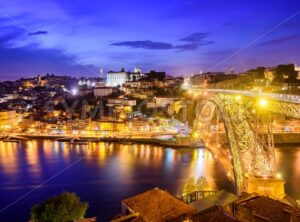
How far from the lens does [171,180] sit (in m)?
8.27

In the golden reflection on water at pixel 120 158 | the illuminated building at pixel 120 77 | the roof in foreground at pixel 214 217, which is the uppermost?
the illuminated building at pixel 120 77

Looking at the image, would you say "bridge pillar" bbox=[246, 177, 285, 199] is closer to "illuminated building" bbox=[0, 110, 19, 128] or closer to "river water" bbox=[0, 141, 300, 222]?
"river water" bbox=[0, 141, 300, 222]

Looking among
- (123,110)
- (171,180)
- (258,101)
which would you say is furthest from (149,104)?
(258,101)

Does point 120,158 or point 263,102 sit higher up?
point 263,102

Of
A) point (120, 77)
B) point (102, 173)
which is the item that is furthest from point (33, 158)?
point (120, 77)

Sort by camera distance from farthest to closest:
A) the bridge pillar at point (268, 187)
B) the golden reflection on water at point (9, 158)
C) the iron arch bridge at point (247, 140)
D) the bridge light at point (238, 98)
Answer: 1. the golden reflection on water at point (9, 158)
2. the bridge light at point (238, 98)
3. the bridge pillar at point (268, 187)
4. the iron arch bridge at point (247, 140)

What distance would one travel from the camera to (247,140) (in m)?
5.17

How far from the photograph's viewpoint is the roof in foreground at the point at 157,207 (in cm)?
357

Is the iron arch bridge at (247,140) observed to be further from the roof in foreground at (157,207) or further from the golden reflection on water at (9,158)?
the golden reflection on water at (9,158)

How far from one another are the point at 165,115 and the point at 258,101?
15583 millimetres

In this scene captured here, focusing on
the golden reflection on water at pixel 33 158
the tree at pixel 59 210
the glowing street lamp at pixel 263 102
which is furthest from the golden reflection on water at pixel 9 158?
the glowing street lamp at pixel 263 102

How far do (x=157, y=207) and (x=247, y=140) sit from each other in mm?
2073

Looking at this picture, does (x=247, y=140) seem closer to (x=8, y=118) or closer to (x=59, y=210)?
(x=59, y=210)

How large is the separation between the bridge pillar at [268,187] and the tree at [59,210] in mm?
2177
